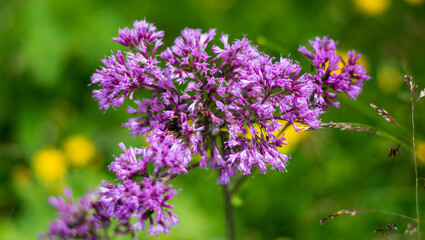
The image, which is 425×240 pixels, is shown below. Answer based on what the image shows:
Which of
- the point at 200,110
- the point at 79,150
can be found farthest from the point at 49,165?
the point at 200,110

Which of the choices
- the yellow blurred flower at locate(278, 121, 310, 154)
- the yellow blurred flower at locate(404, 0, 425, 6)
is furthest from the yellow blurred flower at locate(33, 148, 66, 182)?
the yellow blurred flower at locate(404, 0, 425, 6)

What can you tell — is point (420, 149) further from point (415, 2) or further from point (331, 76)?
point (415, 2)

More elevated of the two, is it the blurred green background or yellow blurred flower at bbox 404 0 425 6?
yellow blurred flower at bbox 404 0 425 6

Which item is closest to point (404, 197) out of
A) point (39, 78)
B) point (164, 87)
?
point (164, 87)

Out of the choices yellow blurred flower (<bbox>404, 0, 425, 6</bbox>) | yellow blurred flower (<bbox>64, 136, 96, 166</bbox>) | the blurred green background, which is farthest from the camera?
yellow blurred flower (<bbox>404, 0, 425, 6</bbox>)

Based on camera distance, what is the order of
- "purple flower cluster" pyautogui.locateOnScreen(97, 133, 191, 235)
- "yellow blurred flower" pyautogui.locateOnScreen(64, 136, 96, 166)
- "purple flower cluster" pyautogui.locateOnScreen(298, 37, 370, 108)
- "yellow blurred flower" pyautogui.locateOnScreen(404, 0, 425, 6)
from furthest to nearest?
"yellow blurred flower" pyautogui.locateOnScreen(404, 0, 425, 6)
"yellow blurred flower" pyautogui.locateOnScreen(64, 136, 96, 166)
"purple flower cluster" pyautogui.locateOnScreen(298, 37, 370, 108)
"purple flower cluster" pyautogui.locateOnScreen(97, 133, 191, 235)

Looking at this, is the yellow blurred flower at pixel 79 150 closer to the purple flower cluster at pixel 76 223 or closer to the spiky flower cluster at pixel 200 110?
the purple flower cluster at pixel 76 223

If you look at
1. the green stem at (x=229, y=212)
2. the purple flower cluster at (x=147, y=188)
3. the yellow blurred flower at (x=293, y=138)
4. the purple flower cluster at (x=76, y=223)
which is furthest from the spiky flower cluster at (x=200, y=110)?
the yellow blurred flower at (x=293, y=138)

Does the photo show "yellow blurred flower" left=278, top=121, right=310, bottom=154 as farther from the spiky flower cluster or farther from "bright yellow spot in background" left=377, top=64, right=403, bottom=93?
the spiky flower cluster
